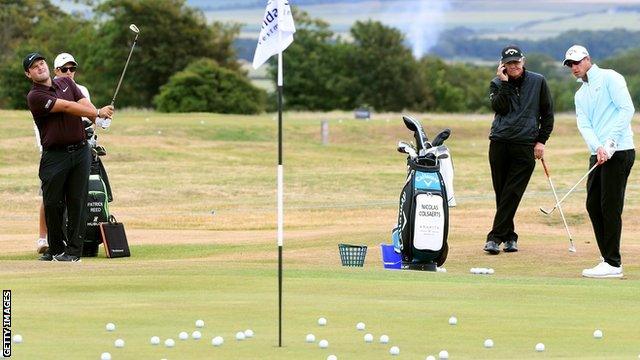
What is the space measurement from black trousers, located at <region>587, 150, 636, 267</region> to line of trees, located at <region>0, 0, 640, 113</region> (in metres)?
69.1

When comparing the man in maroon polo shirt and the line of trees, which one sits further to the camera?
the line of trees

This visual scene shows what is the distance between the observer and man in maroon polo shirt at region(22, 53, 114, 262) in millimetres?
14984

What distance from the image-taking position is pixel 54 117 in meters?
15.1

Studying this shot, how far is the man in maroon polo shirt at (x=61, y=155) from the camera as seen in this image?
14984 millimetres

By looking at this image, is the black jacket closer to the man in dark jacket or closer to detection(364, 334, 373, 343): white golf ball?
the man in dark jacket

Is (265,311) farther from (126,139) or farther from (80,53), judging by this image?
(80,53)

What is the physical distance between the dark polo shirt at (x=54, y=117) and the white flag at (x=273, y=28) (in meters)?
4.79

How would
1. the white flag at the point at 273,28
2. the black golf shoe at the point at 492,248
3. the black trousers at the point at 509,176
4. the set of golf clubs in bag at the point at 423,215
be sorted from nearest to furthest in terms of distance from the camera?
the white flag at the point at 273,28 < the set of golf clubs in bag at the point at 423,215 < the black golf shoe at the point at 492,248 < the black trousers at the point at 509,176

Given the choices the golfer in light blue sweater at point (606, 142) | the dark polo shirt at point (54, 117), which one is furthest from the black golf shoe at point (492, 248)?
the dark polo shirt at point (54, 117)

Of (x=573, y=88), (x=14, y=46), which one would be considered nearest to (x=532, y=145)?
(x=14, y=46)

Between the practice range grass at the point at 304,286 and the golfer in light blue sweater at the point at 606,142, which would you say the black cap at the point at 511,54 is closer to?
the golfer in light blue sweater at the point at 606,142

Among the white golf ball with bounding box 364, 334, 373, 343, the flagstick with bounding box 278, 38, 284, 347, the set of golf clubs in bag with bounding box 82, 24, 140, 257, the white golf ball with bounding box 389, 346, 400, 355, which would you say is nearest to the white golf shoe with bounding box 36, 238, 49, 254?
the set of golf clubs in bag with bounding box 82, 24, 140, 257

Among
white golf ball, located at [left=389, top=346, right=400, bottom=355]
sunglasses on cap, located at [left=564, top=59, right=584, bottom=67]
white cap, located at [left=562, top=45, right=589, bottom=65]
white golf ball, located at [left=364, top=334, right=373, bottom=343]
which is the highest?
white cap, located at [left=562, top=45, right=589, bottom=65]

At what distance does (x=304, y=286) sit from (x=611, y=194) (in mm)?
3625
